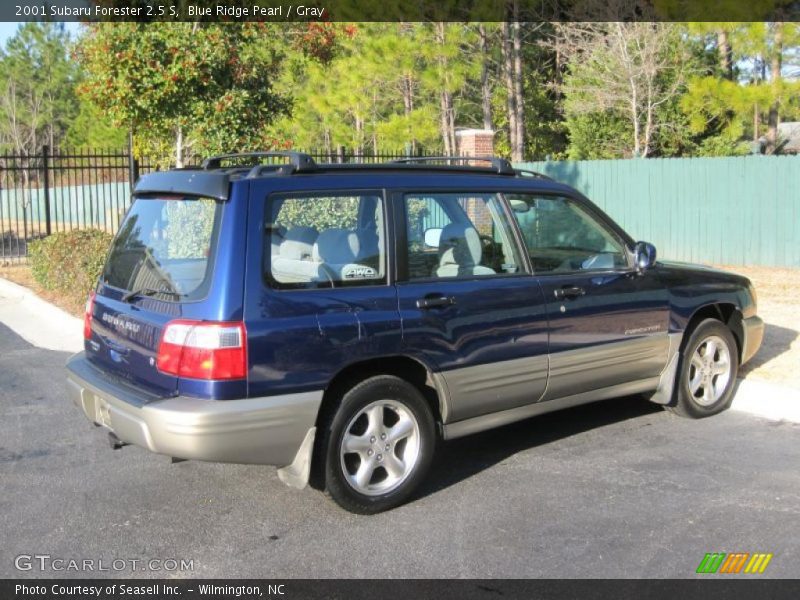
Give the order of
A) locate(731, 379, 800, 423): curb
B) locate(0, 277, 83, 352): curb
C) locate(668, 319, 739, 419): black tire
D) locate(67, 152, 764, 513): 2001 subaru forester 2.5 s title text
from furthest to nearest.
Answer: locate(0, 277, 83, 352): curb, locate(731, 379, 800, 423): curb, locate(668, 319, 739, 419): black tire, locate(67, 152, 764, 513): 2001 subaru forester 2.5 s title text

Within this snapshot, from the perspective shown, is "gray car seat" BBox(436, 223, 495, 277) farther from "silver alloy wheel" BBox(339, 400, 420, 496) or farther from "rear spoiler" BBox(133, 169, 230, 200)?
"rear spoiler" BBox(133, 169, 230, 200)

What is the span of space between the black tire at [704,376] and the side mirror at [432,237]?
7.21 feet

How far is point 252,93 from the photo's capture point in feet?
39.3

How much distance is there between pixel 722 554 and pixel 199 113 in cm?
915

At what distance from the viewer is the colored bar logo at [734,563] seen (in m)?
4.04

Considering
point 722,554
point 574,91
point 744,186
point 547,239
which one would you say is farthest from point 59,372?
point 574,91


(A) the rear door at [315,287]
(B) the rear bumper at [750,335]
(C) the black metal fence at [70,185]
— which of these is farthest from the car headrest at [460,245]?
(C) the black metal fence at [70,185]

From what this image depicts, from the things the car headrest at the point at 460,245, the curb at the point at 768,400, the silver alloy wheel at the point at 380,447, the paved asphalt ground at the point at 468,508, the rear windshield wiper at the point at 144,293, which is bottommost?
the paved asphalt ground at the point at 468,508

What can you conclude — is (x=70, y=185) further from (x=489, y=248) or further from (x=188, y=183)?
(x=489, y=248)

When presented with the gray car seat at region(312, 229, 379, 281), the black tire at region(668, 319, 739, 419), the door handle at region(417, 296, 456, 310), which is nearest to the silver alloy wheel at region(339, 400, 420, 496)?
the door handle at region(417, 296, 456, 310)

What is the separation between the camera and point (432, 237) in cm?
514

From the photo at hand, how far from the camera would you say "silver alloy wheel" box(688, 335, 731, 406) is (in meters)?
6.37

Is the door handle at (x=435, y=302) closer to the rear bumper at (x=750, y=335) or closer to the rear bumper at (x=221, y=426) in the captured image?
the rear bumper at (x=221, y=426)

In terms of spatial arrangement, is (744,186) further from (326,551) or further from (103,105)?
(326,551)
